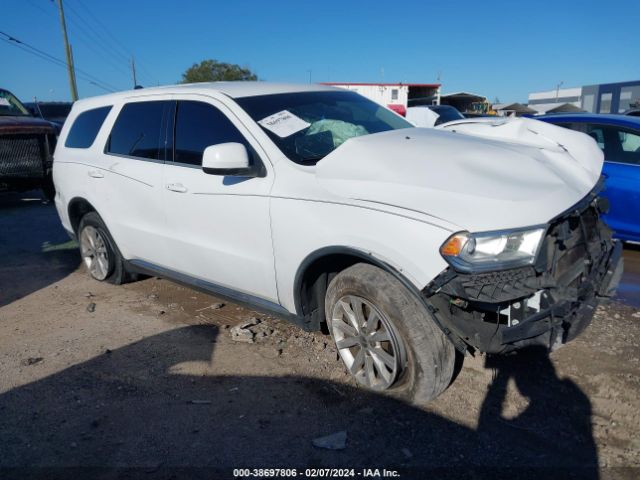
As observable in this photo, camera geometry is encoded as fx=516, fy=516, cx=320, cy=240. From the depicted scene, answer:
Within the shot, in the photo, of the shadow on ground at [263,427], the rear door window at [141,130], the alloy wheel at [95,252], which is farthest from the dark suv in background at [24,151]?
the shadow on ground at [263,427]

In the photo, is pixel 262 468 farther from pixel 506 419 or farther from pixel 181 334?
pixel 181 334

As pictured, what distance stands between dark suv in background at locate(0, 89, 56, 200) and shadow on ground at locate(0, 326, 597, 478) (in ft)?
23.7

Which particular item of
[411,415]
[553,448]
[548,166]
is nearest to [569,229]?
[548,166]

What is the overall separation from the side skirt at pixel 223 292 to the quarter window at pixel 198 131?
3.05 feet

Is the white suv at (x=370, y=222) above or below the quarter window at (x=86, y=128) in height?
below

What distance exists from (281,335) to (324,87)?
2.13 metres

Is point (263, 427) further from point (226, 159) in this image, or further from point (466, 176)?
point (466, 176)

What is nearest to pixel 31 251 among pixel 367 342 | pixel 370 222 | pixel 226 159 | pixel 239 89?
pixel 239 89

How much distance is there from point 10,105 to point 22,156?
63.3 inches

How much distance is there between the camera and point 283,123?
11.6 feet

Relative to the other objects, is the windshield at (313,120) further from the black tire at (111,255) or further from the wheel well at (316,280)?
the black tire at (111,255)

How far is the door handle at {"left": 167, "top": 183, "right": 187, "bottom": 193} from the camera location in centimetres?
381

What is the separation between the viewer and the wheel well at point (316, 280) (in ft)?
10.00

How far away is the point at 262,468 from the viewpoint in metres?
2.56
